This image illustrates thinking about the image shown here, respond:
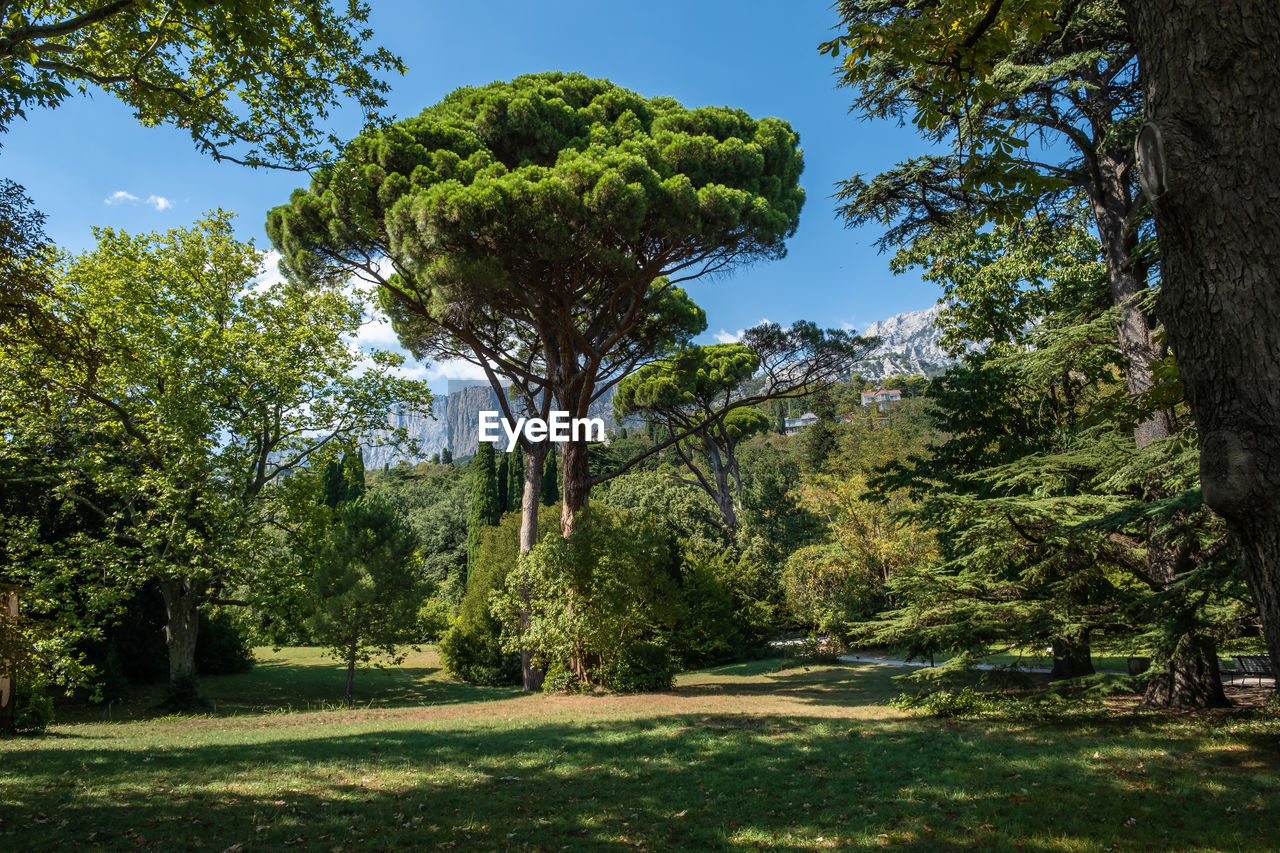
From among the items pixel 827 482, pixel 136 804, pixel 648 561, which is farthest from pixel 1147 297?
pixel 827 482

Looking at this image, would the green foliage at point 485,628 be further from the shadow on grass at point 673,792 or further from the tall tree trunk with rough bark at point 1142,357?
the tall tree trunk with rough bark at point 1142,357

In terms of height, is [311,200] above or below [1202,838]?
above

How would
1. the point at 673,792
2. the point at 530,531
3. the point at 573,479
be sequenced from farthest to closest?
the point at 530,531
the point at 573,479
the point at 673,792

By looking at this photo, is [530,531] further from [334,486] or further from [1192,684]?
A: [334,486]

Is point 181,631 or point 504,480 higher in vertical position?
point 504,480

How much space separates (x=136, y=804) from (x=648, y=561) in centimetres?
842

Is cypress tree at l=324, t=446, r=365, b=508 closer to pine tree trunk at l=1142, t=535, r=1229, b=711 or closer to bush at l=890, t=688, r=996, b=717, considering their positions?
bush at l=890, t=688, r=996, b=717

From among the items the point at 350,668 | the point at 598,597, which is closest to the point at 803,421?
the point at 350,668

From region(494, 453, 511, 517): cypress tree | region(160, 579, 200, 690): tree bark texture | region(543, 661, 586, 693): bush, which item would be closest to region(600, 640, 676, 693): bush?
region(543, 661, 586, 693): bush

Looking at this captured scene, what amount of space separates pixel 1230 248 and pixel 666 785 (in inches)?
201

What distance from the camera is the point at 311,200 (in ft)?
41.6

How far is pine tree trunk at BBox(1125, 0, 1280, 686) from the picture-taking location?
1.99 m

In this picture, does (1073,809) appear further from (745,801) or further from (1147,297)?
(1147,297)

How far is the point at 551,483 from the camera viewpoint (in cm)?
3453
